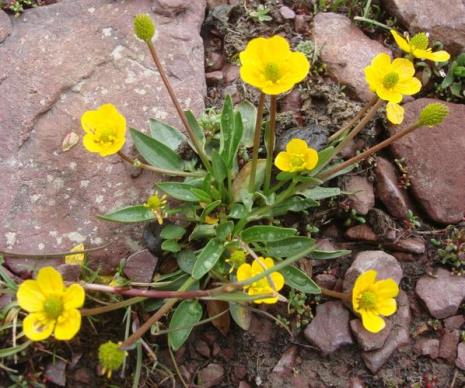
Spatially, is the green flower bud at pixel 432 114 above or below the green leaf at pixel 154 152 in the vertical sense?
above

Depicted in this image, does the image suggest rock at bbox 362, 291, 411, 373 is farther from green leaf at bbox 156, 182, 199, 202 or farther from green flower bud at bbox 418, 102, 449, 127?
green leaf at bbox 156, 182, 199, 202

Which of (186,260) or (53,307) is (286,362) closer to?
(186,260)

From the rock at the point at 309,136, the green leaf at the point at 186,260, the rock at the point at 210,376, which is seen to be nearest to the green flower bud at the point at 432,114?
→ the rock at the point at 309,136

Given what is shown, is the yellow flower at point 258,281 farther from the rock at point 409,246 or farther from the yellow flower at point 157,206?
the rock at point 409,246

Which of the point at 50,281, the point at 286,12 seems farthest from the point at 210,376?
the point at 286,12

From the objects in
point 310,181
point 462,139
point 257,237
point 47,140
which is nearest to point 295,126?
point 310,181

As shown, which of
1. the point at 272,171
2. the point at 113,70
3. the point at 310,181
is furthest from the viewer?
the point at 113,70

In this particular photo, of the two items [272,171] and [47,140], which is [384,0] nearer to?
[272,171]
